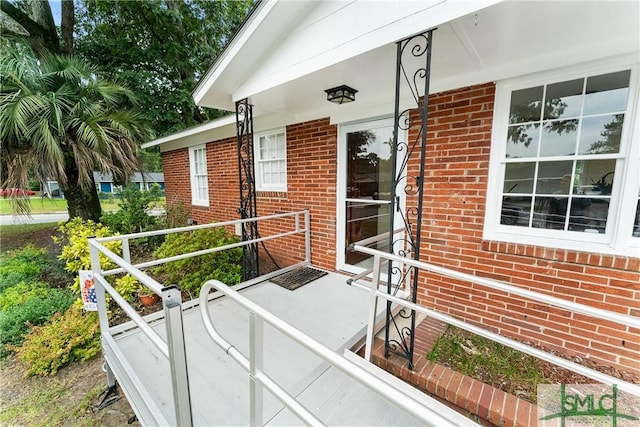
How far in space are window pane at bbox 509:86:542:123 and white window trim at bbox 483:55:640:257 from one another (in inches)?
2.5

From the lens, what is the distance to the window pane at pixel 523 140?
2.38 m

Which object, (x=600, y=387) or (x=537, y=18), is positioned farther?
(x=600, y=387)

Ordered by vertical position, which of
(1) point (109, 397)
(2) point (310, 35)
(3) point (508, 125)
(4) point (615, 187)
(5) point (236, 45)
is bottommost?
(1) point (109, 397)

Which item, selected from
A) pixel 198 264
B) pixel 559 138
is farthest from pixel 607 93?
pixel 198 264

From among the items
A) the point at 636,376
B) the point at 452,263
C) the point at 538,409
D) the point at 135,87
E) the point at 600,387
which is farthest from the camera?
the point at 135,87

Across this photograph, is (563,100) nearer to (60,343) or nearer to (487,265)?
(487,265)

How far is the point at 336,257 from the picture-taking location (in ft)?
13.2

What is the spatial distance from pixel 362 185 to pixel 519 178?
5.85 feet

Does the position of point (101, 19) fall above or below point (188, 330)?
above

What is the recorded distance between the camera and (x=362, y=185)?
374cm

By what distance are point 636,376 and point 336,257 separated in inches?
119

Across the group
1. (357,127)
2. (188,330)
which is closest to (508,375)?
(188,330)

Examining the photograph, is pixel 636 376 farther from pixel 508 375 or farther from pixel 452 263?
pixel 452 263

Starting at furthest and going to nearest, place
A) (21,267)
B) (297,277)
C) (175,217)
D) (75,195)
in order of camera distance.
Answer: (175,217) → (75,195) → (21,267) → (297,277)
